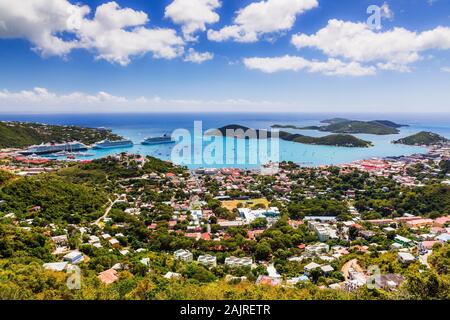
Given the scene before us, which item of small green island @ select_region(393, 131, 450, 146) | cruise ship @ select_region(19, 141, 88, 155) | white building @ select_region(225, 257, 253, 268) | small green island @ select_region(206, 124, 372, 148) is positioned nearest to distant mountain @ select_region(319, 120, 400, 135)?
small green island @ select_region(393, 131, 450, 146)

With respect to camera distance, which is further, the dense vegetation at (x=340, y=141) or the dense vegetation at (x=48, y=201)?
the dense vegetation at (x=340, y=141)

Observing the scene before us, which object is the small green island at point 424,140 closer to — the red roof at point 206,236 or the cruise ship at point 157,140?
the cruise ship at point 157,140

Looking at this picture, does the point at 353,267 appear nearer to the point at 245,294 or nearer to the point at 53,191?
the point at 245,294

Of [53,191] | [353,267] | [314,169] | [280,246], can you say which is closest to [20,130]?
[53,191]

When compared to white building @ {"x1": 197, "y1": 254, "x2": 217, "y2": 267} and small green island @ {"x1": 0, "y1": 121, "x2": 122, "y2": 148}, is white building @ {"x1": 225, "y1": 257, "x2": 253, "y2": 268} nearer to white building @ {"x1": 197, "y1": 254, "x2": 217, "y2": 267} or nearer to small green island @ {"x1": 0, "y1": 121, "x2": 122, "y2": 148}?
white building @ {"x1": 197, "y1": 254, "x2": 217, "y2": 267}

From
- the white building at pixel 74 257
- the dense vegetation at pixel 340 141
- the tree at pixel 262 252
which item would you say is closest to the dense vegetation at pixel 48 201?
the white building at pixel 74 257
